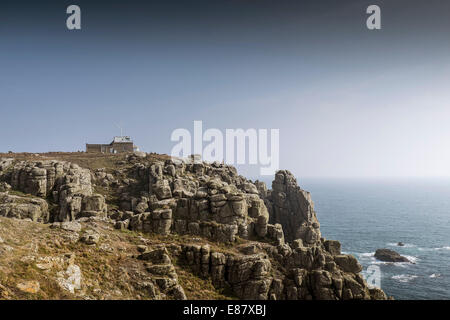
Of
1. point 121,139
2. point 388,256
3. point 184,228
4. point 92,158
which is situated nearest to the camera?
point 184,228

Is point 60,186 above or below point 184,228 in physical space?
above

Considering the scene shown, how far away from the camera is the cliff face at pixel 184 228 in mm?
33750

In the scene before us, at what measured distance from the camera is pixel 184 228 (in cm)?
4316

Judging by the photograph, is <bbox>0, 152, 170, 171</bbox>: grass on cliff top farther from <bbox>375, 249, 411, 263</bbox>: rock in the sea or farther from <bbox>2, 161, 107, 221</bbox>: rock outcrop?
<bbox>375, 249, 411, 263</bbox>: rock in the sea

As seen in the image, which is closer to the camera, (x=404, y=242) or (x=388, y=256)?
(x=388, y=256)

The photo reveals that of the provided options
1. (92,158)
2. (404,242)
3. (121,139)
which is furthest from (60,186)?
(404,242)

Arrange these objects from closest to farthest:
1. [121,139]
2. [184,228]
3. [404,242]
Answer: [184,228], [121,139], [404,242]

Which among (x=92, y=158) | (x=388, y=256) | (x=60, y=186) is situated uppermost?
(x=92, y=158)

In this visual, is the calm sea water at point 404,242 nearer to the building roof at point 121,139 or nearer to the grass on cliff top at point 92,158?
the grass on cliff top at point 92,158

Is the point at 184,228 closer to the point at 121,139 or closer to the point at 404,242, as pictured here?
the point at 121,139

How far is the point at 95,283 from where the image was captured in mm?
23328

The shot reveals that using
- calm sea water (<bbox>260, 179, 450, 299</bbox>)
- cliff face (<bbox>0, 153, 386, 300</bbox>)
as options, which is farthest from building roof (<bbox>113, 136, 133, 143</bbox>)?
calm sea water (<bbox>260, 179, 450, 299</bbox>)

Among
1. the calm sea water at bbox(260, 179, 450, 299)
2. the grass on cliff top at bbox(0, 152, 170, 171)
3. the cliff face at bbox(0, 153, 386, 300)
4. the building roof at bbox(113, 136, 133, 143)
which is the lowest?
the calm sea water at bbox(260, 179, 450, 299)

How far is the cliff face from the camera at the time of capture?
3375 centimetres
